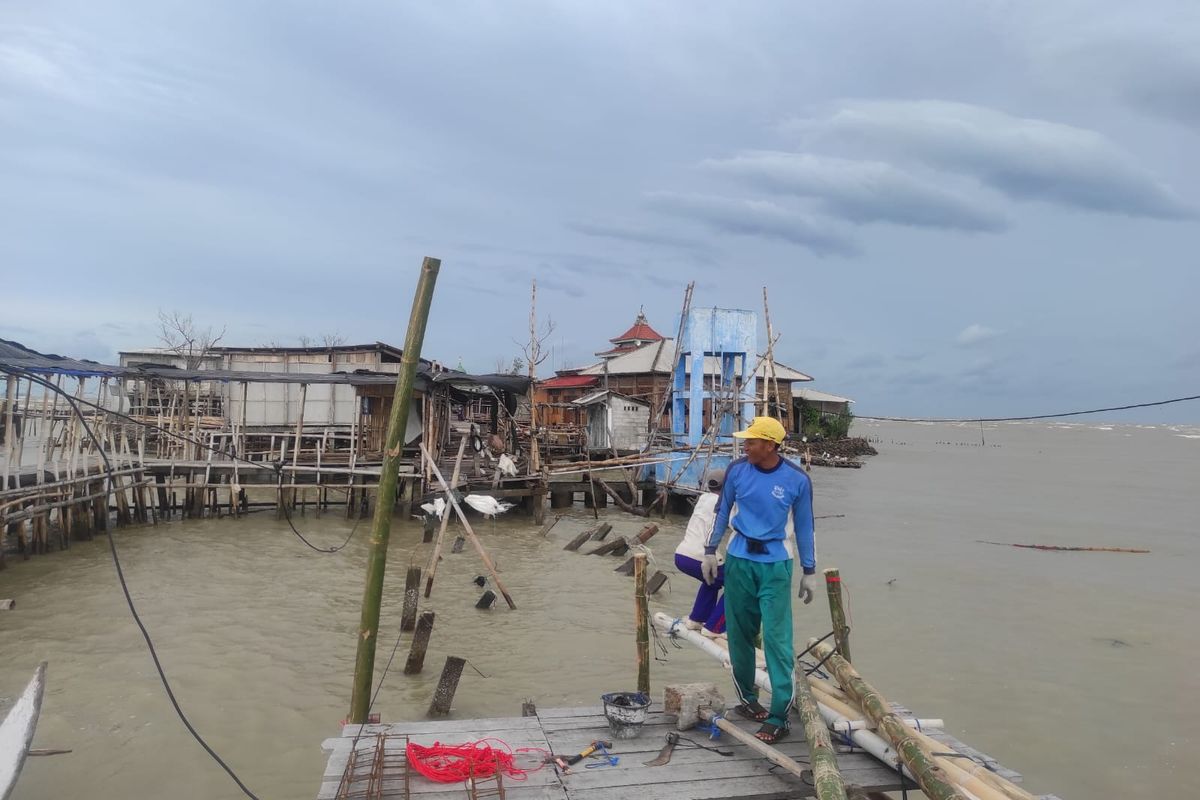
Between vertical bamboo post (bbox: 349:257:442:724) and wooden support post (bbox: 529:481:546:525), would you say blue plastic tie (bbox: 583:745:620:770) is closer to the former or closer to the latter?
vertical bamboo post (bbox: 349:257:442:724)

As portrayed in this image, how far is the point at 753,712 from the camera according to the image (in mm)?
5402

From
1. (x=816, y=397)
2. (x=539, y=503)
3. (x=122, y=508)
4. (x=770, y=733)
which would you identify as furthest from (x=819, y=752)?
(x=816, y=397)

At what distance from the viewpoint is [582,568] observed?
15.8m

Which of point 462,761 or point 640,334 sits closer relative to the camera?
point 462,761

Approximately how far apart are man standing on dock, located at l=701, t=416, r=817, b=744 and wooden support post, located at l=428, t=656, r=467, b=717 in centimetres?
313

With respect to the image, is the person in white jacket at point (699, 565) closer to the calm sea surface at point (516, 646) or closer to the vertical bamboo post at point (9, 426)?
the calm sea surface at point (516, 646)

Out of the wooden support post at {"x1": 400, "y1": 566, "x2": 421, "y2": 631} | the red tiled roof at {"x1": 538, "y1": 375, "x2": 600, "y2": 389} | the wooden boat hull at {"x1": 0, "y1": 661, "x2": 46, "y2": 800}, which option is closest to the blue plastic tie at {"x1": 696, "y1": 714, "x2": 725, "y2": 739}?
the wooden boat hull at {"x1": 0, "y1": 661, "x2": 46, "y2": 800}

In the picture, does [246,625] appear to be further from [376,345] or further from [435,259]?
[376,345]

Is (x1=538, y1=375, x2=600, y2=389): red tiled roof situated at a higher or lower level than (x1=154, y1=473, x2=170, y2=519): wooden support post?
higher

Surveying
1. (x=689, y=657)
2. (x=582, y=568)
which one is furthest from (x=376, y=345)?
(x=689, y=657)

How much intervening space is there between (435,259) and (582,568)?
425 inches

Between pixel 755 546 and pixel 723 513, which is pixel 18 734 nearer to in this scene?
pixel 723 513

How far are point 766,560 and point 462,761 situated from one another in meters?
2.37

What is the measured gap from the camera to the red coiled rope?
4.35 m
